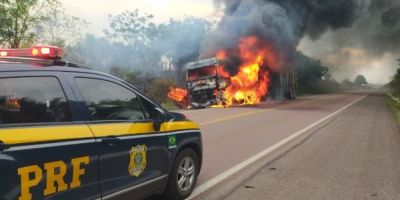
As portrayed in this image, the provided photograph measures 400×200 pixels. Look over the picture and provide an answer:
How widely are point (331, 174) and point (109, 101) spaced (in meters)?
4.54

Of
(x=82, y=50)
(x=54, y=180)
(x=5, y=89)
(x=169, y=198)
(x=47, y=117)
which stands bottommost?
(x=169, y=198)

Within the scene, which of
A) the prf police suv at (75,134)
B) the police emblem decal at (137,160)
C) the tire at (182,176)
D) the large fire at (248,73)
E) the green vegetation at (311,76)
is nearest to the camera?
the prf police suv at (75,134)

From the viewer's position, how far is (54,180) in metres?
3.63

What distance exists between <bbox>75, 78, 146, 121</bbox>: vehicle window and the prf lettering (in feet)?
1.84

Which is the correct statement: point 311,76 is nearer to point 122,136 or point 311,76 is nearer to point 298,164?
point 298,164

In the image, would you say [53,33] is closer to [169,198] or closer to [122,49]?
[122,49]

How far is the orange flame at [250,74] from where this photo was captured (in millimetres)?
32375

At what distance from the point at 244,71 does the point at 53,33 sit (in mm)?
14684

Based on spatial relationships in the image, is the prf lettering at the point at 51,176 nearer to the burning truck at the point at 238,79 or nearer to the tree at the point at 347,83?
the burning truck at the point at 238,79

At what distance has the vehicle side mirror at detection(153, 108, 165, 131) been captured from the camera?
5.04 meters

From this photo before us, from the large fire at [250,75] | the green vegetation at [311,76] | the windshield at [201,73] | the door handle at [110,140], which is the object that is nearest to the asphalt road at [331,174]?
the door handle at [110,140]

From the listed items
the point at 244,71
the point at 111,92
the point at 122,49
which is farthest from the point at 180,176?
the point at 122,49

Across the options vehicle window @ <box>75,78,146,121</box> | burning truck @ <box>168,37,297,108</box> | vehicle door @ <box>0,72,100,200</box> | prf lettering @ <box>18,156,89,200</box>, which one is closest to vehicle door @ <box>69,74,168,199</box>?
vehicle window @ <box>75,78,146,121</box>

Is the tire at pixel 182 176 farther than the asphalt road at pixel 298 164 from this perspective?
No
